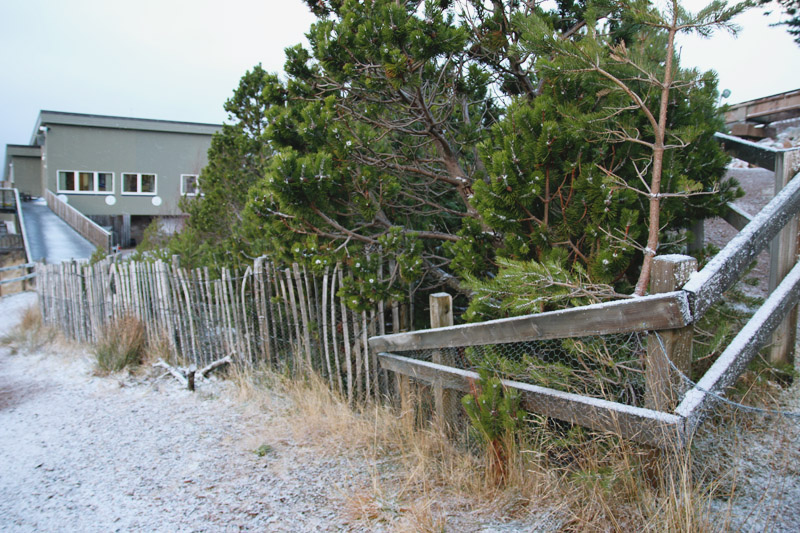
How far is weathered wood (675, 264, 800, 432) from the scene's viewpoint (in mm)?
2221

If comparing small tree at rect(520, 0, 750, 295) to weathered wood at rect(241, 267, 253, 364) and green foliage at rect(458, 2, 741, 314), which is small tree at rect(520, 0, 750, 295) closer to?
green foliage at rect(458, 2, 741, 314)

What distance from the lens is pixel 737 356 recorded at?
2.39 m

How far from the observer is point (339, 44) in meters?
4.04

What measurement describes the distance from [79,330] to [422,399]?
687 cm

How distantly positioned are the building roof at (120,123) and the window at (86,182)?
2.50 meters

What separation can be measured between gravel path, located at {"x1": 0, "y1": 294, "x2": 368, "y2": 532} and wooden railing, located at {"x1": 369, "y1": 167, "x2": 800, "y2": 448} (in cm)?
139

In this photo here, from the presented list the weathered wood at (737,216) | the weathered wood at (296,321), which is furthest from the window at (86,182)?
the weathered wood at (737,216)

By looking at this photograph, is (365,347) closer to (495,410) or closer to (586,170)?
(495,410)

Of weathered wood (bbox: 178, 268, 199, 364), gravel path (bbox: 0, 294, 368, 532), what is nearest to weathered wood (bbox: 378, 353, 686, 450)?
gravel path (bbox: 0, 294, 368, 532)

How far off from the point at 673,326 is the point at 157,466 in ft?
12.2

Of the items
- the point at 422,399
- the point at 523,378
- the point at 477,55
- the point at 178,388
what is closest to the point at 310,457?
the point at 422,399

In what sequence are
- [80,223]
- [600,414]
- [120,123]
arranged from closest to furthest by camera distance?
[600,414] < [80,223] < [120,123]

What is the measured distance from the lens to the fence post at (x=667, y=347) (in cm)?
225

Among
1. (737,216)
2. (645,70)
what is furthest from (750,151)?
(645,70)
